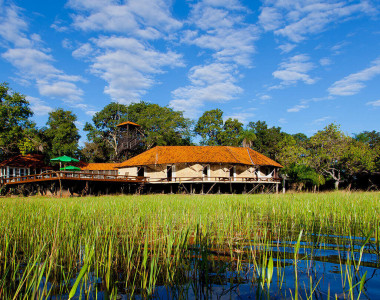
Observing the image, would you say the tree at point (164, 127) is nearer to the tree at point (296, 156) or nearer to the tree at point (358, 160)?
the tree at point (296, 156)

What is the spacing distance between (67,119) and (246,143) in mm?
27150

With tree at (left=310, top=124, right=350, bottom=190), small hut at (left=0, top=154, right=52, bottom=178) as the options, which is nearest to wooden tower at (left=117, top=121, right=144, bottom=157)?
small hut at (left=0, top=154, right=52, bottom=178)

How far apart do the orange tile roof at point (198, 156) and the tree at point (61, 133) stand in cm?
1010

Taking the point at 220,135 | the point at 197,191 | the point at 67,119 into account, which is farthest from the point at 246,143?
Result: the point at 67,119

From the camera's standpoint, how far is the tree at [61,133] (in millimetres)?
37562

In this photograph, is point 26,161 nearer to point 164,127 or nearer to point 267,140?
point 164,127

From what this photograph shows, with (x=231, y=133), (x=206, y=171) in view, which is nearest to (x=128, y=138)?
(x=206, y=171)

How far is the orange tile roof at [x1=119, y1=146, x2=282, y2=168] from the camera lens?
100 feet

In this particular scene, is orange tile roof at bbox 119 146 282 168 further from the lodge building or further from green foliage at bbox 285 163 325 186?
green foliage at bbox 285 163 325 186

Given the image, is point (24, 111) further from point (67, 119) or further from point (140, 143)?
point (140, 143)

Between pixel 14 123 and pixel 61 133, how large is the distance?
9.47m

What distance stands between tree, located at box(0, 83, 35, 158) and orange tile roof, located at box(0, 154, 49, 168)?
1.41 meters

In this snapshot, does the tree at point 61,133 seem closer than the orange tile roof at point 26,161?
No

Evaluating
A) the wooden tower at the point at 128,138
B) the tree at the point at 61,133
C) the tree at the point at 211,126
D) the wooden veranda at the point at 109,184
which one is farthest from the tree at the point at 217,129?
the tree at the point at 61,133
